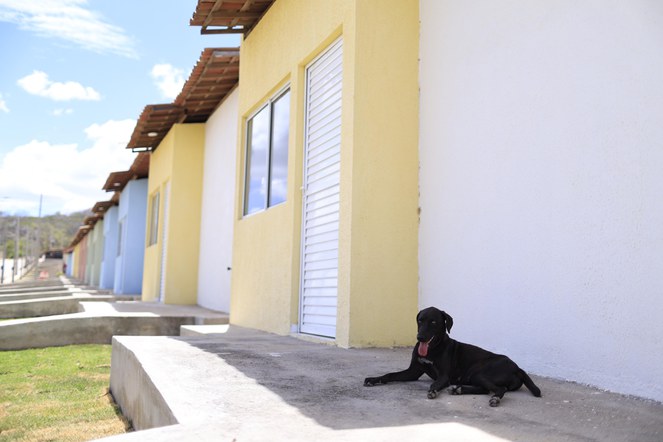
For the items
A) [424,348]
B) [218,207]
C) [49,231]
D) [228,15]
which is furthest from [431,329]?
[49,231]

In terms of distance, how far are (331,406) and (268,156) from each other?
17.6 ft

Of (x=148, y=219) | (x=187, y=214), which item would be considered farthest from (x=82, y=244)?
(x=187, y=214)

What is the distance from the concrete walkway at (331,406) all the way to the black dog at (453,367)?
0.07 m

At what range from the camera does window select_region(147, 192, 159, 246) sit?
16064mm

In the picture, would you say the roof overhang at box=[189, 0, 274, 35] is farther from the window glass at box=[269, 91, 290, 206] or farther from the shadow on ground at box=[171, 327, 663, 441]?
the shadow on ground at box=[171, 327, 663, 441]

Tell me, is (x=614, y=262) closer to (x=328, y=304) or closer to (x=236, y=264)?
(x=328, y=304)

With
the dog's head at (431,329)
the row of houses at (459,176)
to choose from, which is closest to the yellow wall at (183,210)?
the row of houses at (459,176)

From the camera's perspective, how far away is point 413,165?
564cm

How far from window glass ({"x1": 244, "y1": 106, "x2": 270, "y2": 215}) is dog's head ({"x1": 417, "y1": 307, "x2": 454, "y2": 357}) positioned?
474 cm

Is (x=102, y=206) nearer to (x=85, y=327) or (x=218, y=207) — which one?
(x=218, y=207)

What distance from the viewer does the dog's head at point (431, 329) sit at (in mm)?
3404

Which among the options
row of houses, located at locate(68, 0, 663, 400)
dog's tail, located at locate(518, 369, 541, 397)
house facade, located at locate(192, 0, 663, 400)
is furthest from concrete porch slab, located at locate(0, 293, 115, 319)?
dog's tail, located at locate(518, 369, 541, 397)

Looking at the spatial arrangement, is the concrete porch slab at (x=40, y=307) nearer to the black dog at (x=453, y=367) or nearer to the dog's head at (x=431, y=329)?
the black dog at (x=453, y=367)

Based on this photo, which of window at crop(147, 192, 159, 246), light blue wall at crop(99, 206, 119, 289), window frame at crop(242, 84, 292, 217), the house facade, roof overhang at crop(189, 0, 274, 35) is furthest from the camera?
light blue wall at crop(99, 206, 119, 289)
